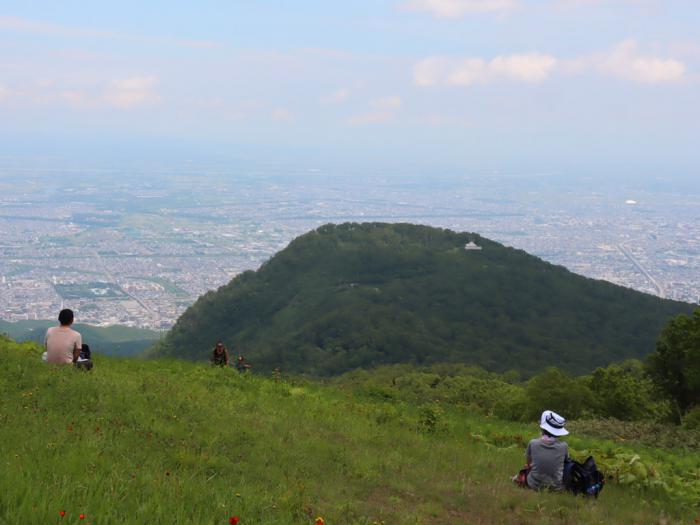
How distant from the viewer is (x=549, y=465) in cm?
945

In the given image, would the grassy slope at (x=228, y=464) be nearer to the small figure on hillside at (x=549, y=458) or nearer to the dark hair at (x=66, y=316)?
the small figure on hillside at (x=549, y=458)

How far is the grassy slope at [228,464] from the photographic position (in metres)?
5.80

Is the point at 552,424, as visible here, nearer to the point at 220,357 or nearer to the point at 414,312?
the point at 220,357

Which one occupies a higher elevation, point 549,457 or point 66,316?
point 66,316

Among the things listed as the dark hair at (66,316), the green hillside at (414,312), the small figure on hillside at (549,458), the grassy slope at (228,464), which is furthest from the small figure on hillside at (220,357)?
the green hillside at (414,312)

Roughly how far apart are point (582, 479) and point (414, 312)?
3682 inches

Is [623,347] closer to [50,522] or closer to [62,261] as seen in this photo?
[50,522]

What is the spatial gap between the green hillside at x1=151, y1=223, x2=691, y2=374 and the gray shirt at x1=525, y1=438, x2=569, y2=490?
6467 centimetres

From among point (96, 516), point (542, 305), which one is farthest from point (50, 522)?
point (542, 305)

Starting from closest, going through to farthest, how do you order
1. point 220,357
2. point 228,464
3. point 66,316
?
point 228,464 < point 66,316 < point 220,357

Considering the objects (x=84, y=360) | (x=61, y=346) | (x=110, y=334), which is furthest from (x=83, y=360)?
(x=110, y=334)

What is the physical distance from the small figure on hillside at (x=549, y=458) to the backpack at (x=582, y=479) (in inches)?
4.0

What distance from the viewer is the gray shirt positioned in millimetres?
9414

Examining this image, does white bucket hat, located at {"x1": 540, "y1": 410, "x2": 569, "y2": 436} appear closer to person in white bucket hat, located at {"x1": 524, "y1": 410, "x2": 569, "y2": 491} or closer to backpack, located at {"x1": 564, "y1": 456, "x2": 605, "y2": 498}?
person in white bucket hat, located at {"x1": 524, "y1": 410, "x2": 569, "y2": 491}
